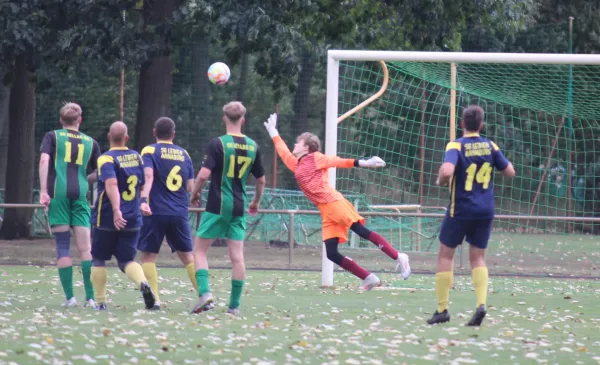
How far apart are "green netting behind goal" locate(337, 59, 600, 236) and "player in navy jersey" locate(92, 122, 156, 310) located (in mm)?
4988

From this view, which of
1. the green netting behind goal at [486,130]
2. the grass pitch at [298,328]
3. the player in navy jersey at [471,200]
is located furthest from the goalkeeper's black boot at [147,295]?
the green netting behind goal at [486,130]

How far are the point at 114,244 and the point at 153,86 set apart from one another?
1009 cm

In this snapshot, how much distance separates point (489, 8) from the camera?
2134 cm

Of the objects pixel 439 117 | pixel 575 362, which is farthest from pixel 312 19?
pixel 575 362

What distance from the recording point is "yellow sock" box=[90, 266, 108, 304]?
32.2 feet

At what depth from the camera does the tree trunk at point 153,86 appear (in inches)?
768

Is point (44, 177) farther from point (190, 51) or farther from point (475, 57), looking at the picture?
point (190, 51)

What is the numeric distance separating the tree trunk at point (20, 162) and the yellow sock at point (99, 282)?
12408mm

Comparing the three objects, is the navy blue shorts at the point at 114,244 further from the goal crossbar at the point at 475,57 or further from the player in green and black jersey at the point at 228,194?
the goal crossbar at the point at 475,57

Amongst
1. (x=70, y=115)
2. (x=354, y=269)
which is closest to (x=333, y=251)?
(x=354, y=269)

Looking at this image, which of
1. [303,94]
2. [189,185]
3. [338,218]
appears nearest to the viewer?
[189,185]

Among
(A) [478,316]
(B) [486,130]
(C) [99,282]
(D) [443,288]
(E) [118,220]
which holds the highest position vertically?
(B) [486,130]

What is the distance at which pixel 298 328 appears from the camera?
342 inches

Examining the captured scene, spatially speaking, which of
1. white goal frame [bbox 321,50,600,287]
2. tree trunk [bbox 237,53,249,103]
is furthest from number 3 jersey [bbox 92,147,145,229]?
tree trunk [bbox 237,53,249,103]
